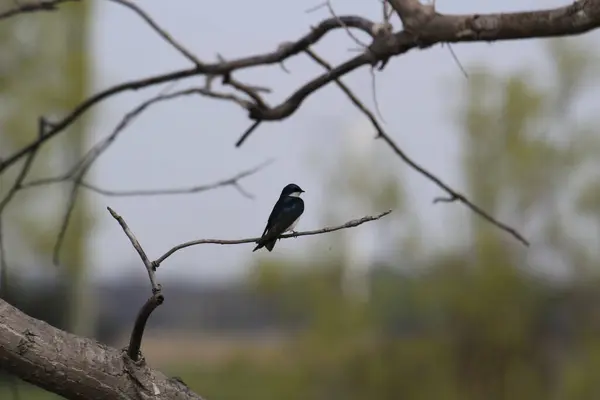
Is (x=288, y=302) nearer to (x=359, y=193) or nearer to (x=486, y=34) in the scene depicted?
(x=359, y=193)

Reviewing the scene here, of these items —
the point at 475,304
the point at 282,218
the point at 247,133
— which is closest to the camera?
the point at 282,218

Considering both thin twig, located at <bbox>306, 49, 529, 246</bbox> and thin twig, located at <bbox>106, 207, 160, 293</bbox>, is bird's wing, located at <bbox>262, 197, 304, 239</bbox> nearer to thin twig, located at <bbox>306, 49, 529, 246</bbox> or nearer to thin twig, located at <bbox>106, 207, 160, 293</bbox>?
thin twig, located at <bbox>106, 207, 160, 293</bbox>

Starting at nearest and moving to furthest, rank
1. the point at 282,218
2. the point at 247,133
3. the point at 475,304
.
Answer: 1. the point at 282,218
2. the point at 247,133
3. the point at 475,304

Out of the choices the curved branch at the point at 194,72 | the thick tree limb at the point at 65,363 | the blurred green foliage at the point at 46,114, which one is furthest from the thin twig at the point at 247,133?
the blurred green foliage at the point at 46,114

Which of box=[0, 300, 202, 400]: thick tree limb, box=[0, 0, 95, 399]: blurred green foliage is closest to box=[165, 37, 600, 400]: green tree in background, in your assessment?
box=[0, 0, 95, 399]: blurred green foliage

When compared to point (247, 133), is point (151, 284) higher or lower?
lower

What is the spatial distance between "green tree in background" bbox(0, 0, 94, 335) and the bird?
5.90 feet

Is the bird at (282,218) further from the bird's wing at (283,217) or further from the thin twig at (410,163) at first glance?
the thin twig at (410,163)

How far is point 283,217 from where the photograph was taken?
1.06 ft

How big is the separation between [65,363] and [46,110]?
2.19 m

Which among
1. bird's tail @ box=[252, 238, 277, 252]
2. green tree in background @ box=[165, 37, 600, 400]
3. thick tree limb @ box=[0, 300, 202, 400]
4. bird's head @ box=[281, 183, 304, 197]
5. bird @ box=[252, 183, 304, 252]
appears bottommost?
thick tree limb @ box=[0, 300, 202, 400]

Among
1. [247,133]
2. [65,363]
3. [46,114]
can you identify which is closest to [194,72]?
[247,133]

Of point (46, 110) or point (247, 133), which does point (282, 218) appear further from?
point (46, 110)

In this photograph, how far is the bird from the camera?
32 cm
